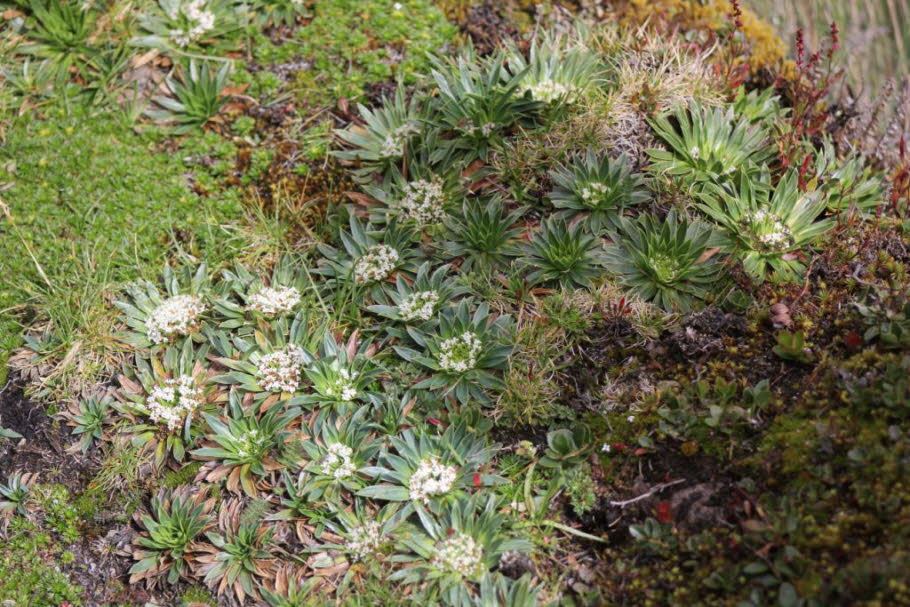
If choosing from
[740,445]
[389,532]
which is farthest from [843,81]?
[389,532]

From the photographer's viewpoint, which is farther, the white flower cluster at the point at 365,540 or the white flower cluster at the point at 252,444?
the white flower cluster at the point at 252,444

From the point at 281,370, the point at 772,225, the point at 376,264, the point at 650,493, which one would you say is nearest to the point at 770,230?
the point at 772,225

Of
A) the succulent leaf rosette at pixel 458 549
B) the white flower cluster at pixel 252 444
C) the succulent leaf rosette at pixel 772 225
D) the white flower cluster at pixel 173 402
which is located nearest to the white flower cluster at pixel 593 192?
the succulent leaf rosette at pixel 772 225

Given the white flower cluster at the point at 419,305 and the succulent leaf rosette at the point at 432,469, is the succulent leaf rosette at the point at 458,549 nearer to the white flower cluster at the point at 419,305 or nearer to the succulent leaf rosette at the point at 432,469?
the succulent leaf rosette at the point at 432,469

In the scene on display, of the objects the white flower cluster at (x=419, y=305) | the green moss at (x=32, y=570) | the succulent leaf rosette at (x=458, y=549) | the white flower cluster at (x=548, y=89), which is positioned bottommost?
the green moss at (x=32, y=570)

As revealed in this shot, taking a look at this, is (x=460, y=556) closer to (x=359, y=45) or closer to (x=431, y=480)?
(x=431, y=480)

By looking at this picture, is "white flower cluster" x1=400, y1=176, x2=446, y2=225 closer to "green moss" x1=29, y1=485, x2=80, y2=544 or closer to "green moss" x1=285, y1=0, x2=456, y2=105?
"green moss" x1=285, y1=0, x2=456, y2=105
